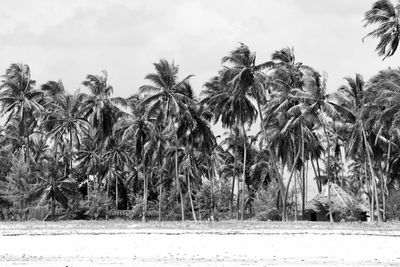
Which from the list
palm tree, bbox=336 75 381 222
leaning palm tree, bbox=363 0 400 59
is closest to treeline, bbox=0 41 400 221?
palm tree, bbox=336 75 381 222

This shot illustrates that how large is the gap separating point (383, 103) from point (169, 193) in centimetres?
3430

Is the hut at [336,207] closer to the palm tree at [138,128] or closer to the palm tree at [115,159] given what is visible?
the palm tree at [138,128]

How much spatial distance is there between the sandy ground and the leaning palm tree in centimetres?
879

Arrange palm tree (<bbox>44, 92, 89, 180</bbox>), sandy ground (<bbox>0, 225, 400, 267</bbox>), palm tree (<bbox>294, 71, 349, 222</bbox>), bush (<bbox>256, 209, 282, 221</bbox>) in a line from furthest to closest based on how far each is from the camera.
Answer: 1. bush (<bbox>256, 209, 282, 221</bbox>)
2. palm tree (<bbox>44, 92, 89, 180</bbox>)
3. palm tree (<bbox>294, 71, 349, 222</bbox>)
4. sandy ground (<bbox>0, 225, 400, 267</bbox>)

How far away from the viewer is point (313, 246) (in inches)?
888

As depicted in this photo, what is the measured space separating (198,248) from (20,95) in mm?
37969

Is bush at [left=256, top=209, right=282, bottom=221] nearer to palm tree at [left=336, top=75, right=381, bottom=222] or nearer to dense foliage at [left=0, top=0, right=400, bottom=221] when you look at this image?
dense foliage at [left=0, top=0, right=400, bottom=221]

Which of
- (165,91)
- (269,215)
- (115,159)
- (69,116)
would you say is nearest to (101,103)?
(69,116)

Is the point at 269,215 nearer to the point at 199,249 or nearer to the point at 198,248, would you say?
the point at 198,248

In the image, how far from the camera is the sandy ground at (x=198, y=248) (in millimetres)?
17219

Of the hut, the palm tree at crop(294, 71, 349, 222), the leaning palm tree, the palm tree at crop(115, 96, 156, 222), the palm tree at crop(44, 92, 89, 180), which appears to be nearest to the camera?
the leaning palm tree

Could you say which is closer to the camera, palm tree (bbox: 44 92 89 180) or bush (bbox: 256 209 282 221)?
palm tree (bbox: 44 92 89 180)

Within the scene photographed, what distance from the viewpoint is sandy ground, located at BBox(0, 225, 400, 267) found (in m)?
17.2

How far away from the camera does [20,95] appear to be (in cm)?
5550
